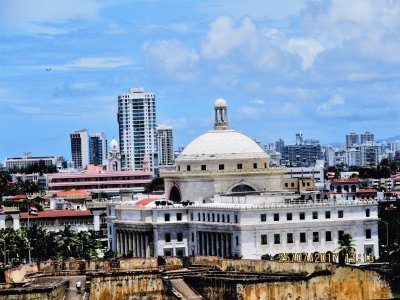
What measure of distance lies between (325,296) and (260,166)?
7764 centimetres

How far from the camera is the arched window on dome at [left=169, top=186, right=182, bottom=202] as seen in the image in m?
163

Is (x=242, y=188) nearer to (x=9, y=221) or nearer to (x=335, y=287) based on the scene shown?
(x=9, y=221)

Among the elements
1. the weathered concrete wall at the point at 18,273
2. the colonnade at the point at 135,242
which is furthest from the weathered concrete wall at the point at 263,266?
the colonnade at the point at 135,242

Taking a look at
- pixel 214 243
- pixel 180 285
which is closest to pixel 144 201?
pixel 214 243

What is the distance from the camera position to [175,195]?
163875 millimetres

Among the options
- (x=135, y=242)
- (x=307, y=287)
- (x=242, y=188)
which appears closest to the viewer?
(x=307, y=287)

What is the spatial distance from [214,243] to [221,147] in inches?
659

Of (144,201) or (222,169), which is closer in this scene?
(222,169)

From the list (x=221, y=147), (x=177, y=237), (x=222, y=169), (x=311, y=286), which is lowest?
(x=311, y=286)

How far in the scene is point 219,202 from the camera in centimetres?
15400

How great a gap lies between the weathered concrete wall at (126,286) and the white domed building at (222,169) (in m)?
70.6

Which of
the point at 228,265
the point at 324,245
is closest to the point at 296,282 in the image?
the point at 228,265

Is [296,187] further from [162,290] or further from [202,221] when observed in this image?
[162,290]
